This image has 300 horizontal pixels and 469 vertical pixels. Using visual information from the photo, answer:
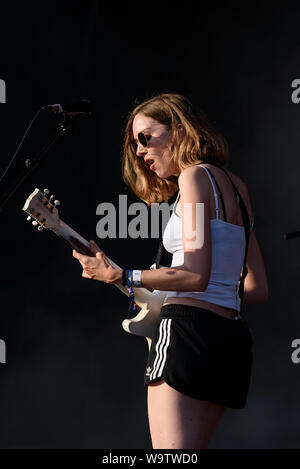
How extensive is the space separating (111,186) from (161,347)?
254 centimetres

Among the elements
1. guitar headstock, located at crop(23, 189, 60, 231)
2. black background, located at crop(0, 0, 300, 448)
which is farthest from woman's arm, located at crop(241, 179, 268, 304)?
black background, located at crop(0, 0, 300, 448)

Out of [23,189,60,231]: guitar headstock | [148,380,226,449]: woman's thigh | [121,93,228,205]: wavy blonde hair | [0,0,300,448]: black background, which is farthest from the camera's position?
[0,0,300,448]: black background

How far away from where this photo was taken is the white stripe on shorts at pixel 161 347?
160 cm

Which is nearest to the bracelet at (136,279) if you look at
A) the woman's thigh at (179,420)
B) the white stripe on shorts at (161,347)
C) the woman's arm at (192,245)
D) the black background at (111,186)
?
the woman's arm at (192,245)

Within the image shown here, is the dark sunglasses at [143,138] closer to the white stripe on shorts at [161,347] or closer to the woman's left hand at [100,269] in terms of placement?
the woman's left hand at [100,269]

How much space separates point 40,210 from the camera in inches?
82.1

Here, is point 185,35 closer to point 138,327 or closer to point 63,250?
point 63,250

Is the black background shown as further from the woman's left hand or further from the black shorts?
the black shorts

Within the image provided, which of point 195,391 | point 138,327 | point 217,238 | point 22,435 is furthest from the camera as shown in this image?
point 22,435

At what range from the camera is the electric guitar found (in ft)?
6.61

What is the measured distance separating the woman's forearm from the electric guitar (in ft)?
1.26

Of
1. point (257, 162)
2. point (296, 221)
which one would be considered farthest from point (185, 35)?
point (296, 221)

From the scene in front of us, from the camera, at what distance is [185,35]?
4.11 metres

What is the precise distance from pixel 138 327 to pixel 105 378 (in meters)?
2.07
